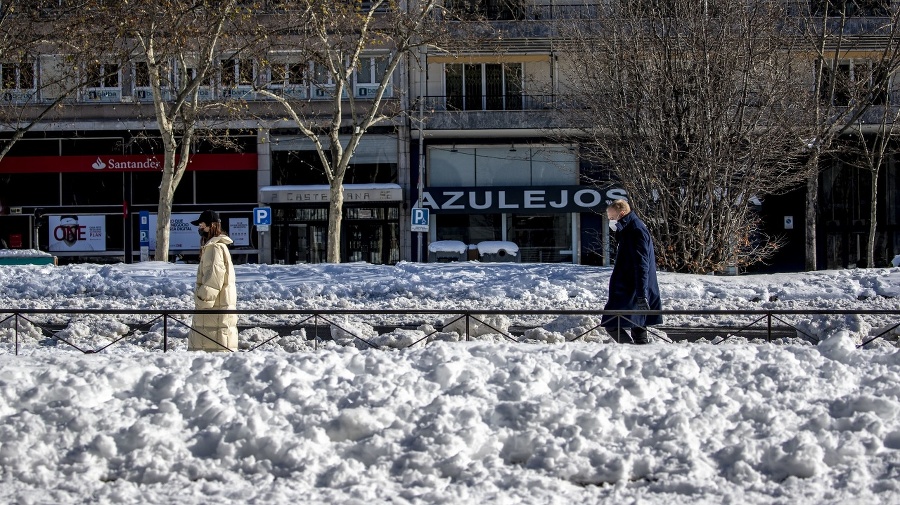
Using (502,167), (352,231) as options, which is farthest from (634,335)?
(352,231)

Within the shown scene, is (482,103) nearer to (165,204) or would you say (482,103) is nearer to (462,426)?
(165,204)

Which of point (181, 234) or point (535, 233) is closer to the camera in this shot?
point (535, 233)

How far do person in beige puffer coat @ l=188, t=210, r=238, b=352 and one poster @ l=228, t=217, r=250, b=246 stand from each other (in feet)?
76.6

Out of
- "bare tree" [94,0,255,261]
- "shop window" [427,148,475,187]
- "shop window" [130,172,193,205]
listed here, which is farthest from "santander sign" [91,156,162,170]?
"shop window" [427,148,475,187]

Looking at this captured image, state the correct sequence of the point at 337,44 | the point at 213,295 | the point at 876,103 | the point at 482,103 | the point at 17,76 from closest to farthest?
1. the point at 213,295
2. the point at 337,44
3. the point at 17,76
4. the point at 876,103
5. the point at 482,103

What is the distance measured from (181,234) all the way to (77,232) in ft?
12.0

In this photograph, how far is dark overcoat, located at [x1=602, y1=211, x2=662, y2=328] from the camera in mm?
9820

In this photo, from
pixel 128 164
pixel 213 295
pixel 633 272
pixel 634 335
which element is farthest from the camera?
pixel 128 164

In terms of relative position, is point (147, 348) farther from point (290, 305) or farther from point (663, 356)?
point (663, 356)

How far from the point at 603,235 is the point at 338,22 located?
41.3 feet

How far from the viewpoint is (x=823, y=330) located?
12055 mm

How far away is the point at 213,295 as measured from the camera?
30.2 feet

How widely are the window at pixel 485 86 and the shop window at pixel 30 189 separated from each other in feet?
45.4

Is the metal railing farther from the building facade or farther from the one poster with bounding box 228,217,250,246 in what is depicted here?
the one poster with bounding box 228,217,250,246
